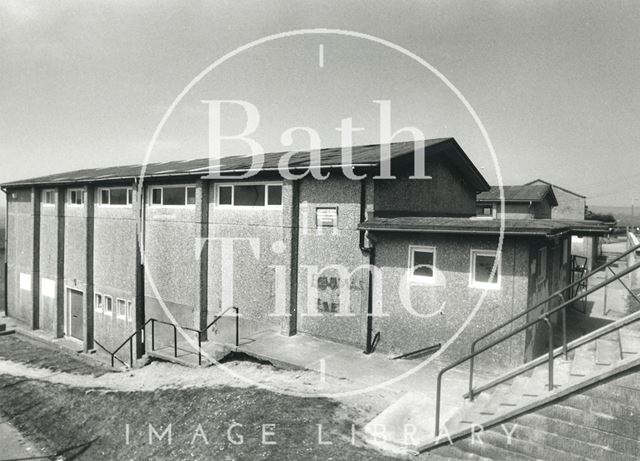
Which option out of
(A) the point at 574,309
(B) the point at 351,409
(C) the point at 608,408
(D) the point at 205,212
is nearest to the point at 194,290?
(D) the point at 205,212

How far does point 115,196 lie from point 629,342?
17.3 meters

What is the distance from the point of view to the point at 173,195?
49.2 ft

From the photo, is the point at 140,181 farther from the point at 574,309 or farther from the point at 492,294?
the point at 574,309

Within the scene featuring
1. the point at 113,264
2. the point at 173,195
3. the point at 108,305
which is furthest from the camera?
the point at 108,305

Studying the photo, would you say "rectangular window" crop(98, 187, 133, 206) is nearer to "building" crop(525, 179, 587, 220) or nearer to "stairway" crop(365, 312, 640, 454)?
"stairway" crop(365, 312, 640, 454)

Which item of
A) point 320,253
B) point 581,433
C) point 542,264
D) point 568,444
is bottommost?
point 568,444

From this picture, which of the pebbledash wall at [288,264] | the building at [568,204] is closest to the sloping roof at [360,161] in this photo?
the pebbledash wall at [288,264]

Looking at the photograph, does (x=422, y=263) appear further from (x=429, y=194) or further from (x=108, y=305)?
(x=108, y=305)

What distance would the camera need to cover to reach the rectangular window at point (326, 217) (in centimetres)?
1120

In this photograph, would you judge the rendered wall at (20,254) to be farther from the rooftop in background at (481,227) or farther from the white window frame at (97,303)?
the rooftop in background at (481,227)

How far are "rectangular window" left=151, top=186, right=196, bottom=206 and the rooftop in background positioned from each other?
6881 mm

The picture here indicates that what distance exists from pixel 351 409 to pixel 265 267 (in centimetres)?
572

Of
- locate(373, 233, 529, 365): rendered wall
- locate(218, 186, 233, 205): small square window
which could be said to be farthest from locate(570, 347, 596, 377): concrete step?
locate(218, 186, 233, 205): small square window

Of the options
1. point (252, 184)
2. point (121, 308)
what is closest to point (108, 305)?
point (121, 308)
